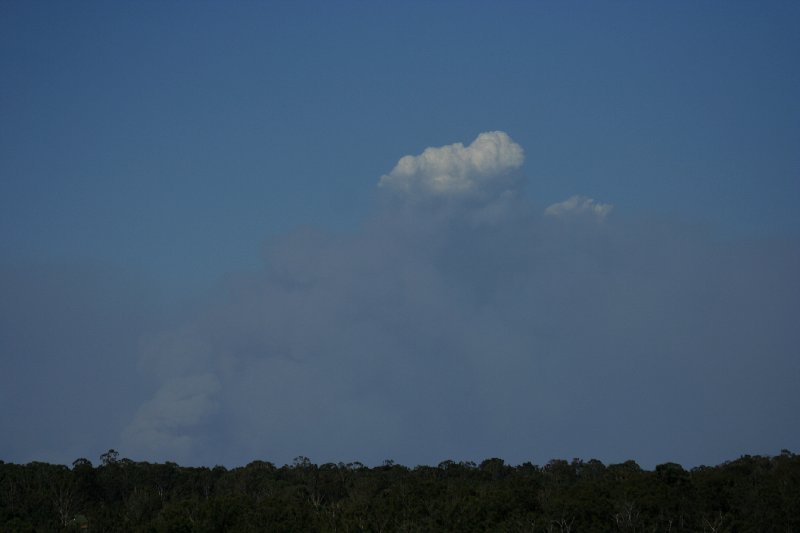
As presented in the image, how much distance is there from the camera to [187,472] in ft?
484

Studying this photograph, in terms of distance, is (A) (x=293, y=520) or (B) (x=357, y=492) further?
(B) (x=357, y=492)

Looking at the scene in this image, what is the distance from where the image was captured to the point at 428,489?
109 m

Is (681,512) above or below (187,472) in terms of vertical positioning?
below

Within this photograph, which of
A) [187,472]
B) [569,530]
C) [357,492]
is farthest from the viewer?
[187,472]

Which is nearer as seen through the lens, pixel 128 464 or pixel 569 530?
pixel 569 530

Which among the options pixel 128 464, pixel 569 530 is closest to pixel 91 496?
pixel 128 464

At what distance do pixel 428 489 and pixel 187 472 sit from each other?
169 feet

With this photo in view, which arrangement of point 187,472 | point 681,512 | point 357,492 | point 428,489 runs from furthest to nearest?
point 187,472 < point 357,492 < point 428,489 < point 681,512

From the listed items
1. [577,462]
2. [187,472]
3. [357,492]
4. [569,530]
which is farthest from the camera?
[577,462]

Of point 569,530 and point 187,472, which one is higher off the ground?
point 187,472

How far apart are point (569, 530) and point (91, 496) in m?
72.0

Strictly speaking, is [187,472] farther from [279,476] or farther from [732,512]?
[732,512]

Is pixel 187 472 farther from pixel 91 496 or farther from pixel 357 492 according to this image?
pixel 357 492

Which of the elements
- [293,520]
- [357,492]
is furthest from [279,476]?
[293,520]
